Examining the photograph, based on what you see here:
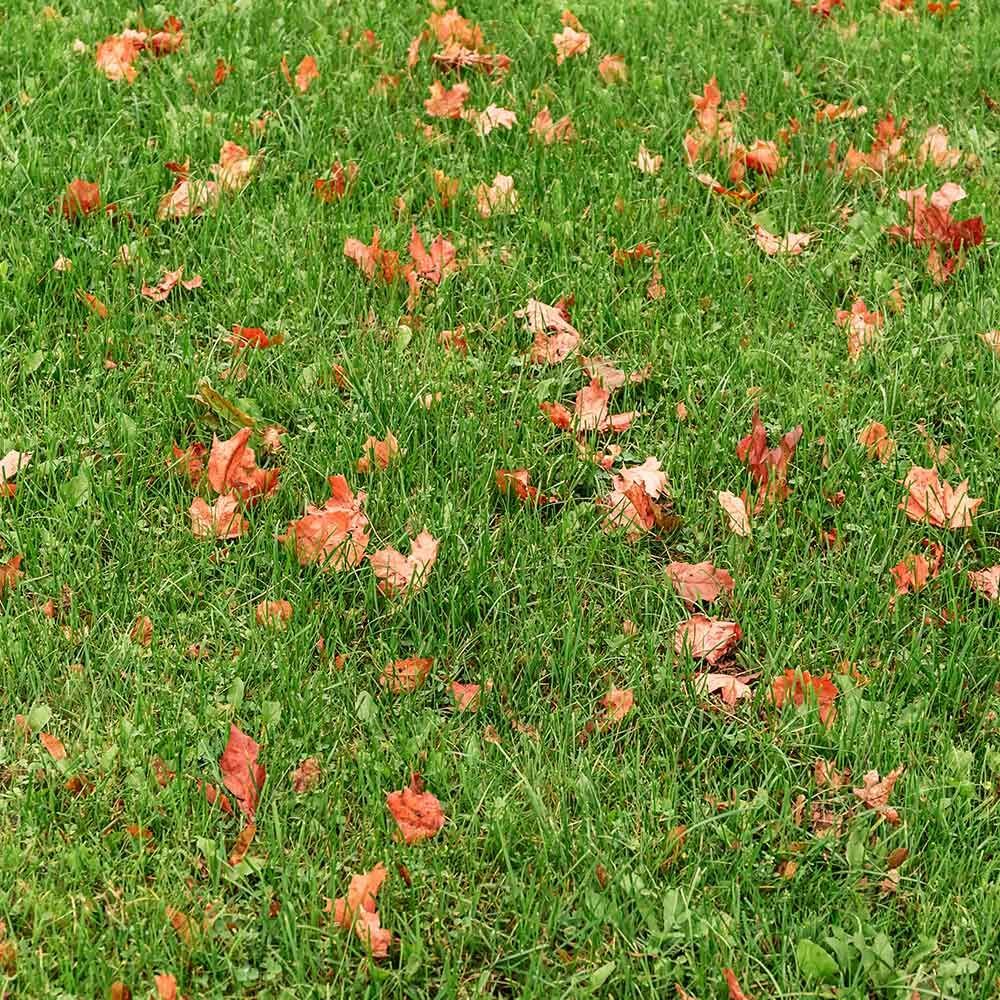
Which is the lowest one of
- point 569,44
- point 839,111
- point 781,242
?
point 781,242

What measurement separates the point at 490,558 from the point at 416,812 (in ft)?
2.18

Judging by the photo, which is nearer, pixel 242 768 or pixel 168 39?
pixel 242 768

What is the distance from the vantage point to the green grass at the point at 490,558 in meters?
2.24

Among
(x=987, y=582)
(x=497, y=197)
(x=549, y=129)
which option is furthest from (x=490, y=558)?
(x=549, y=129)

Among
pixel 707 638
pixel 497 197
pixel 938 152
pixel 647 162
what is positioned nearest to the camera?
pixel 707 638

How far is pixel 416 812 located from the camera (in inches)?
93.2

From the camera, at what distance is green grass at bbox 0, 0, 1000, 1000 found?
2.24m

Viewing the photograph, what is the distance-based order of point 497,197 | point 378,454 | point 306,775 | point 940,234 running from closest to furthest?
1. point 306,775
2. point 378,454
3. point 940,234
4. point 497,197

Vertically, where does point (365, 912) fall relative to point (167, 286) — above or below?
below

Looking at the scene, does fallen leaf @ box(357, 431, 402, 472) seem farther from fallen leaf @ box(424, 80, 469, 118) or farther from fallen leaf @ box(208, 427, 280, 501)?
fallen leaf @ box(424, 80, 469, 118)

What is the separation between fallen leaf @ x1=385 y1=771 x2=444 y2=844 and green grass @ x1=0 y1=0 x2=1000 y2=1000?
4cm

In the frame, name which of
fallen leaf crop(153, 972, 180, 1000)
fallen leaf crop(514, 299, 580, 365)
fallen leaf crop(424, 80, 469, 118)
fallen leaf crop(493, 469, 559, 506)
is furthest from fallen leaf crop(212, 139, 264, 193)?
fallen leaf crop(153, 972, 180, 1000)

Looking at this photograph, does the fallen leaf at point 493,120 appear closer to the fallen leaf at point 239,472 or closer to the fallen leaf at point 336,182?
the fallen leaf at point 336,182

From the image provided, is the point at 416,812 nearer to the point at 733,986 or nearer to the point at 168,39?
the point at 733,986
